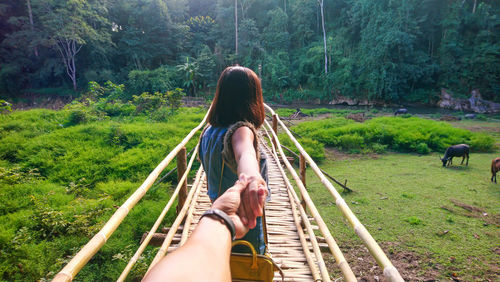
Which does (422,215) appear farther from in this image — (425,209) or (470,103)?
(470,103)

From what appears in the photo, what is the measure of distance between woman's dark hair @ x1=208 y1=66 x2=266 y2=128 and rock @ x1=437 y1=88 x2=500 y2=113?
74.5ft

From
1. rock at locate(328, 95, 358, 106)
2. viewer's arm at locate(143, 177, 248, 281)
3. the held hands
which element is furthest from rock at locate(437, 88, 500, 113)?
viewer's arm at locate(143, 177, 248, 281)

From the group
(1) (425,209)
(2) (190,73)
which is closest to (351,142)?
(1) (425,209)

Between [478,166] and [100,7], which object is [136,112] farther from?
[100,7]

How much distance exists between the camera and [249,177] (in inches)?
30.6

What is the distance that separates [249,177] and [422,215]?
18.5 ft

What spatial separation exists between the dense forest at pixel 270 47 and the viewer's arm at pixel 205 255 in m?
22.1

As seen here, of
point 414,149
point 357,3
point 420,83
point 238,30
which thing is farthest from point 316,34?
point 414,149

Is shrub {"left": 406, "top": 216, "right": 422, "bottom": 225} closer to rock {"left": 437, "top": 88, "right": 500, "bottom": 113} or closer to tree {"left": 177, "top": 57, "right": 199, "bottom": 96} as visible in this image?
rock {"left": 437, "top": 88, "right": 500, "bottom": 113}

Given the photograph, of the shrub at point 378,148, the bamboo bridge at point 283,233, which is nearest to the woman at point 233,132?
the bamboo bridge at point 283,233

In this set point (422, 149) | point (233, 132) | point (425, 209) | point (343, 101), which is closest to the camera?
point (233, 132)

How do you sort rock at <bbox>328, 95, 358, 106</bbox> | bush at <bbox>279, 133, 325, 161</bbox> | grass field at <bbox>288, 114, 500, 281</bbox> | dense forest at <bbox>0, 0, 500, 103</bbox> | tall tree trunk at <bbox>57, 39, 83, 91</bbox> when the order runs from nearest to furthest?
grass field at <bbox>288, 114, 500, 281</bbox>
bush at <bbox>279, 133, 325, 161</bbox>
dense forest at <bbox>0, 0, 500, 103</bbox>
tall tree trunk at <bbox>57, 39, 83, 91</bbox>
rock at <bbox>328, 95, 358, 106</bbox>

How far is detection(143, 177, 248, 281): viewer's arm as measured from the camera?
421mm

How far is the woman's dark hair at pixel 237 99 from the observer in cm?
118
